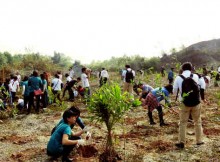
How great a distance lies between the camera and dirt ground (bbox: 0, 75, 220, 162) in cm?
638

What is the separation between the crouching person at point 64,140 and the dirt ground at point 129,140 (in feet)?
1.17

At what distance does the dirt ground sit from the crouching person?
0.36 m

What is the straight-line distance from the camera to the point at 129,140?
7.64 m

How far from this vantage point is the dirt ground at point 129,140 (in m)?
6.38

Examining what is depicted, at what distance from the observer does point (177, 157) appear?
6.28m

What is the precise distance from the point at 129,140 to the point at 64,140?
2421mm

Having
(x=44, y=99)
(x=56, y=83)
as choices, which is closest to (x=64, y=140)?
(x=44, y=99)

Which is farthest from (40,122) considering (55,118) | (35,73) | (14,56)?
(14,56)

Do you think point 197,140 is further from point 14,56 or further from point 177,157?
point 14,56

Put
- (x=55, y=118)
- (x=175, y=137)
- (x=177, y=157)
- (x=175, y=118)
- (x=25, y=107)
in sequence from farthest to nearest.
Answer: (x=25, y=107) < (x=55, y=118) < (x=175, y=118) < (x=175, y=137) < (x=177, y=157)


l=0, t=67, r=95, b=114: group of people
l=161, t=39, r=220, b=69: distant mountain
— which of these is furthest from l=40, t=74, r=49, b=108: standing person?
l=161, t=39, r=220, b=69: distant mountain

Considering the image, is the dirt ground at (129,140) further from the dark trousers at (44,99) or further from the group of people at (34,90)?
the dark trousers at (44,99)

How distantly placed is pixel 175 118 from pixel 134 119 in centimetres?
127

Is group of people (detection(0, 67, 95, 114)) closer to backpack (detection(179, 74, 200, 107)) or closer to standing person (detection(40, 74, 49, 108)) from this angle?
standing person (detection(40, 74, 49, 108))
